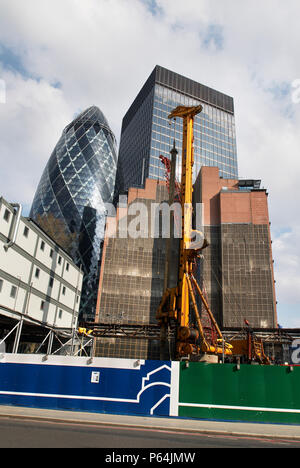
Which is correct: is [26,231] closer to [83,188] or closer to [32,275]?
[32,275]

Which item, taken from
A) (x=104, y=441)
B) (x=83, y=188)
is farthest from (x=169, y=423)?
(x=83, y=188)

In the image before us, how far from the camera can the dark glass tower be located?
11281 cm

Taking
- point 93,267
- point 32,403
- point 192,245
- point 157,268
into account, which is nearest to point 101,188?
point 93,267

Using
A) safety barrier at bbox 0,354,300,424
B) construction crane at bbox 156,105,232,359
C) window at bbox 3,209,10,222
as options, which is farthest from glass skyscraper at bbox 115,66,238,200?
safety barrier at bbox 0,354,300,424

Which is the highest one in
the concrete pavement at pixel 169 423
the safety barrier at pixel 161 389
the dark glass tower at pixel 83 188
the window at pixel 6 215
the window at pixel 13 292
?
the dark glass tower at pixel 83 188

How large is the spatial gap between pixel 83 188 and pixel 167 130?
39875mm

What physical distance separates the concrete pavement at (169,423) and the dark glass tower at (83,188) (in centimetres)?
9100

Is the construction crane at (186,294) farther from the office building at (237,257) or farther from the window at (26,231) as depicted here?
the office building at (237,257)

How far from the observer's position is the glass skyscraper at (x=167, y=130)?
3824 inches

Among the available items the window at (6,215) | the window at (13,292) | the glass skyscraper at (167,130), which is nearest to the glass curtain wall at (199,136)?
the glass skyscraper at (167,130)

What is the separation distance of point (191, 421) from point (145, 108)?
106 m

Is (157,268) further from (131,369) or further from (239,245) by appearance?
(131,369)

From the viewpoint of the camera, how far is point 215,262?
5953 centimetres
